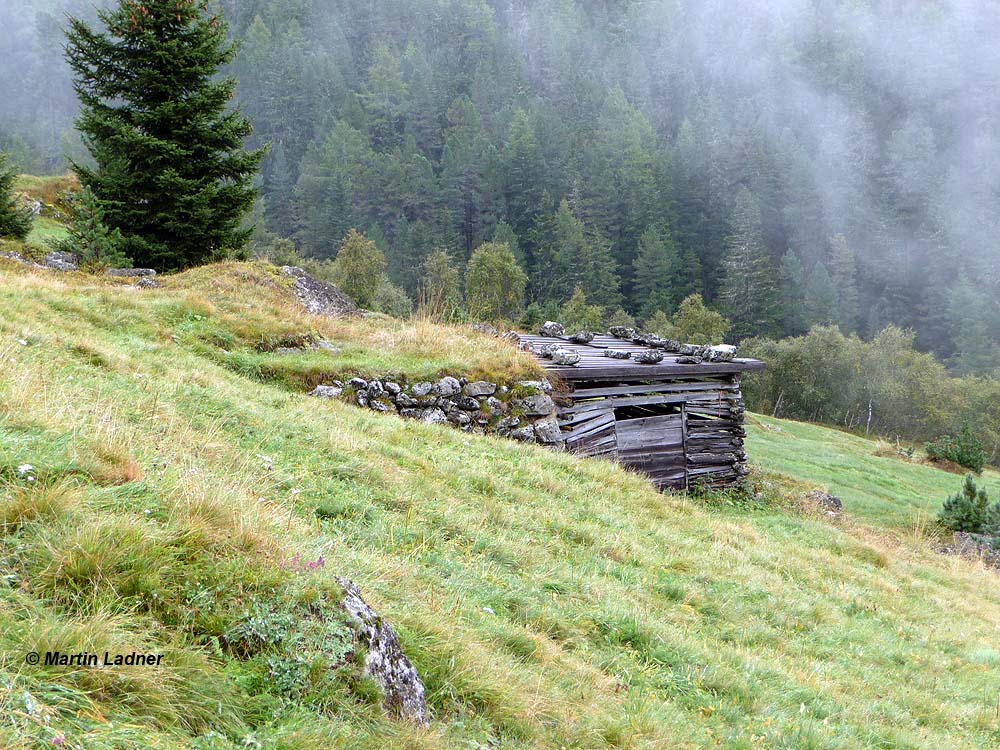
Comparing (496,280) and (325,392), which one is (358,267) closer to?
(496,280)

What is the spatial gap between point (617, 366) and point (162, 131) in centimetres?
1429

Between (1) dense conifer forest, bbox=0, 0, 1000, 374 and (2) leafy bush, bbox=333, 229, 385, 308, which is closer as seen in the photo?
(2) leafy bush, bbox=333, 229, 385, 308

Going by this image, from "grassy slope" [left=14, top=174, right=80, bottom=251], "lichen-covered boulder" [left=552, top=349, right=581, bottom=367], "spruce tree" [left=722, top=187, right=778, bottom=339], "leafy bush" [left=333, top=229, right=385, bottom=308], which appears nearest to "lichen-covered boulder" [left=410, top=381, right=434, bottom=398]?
"lichen-covered boulder" [left=552, top=349, right=581, bottom=367]

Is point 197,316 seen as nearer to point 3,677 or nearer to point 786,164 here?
point 3,677

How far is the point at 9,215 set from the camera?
19.5 meters

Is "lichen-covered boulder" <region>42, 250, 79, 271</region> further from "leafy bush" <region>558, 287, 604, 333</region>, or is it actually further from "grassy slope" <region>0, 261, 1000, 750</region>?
"leafy bush" <region>558, 287, 604, 333</region>

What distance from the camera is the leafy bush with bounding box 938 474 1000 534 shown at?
16562 mm

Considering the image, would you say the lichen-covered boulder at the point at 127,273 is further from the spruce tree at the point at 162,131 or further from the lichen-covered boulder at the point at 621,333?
the lichen-covered boulder at the point at 621,333

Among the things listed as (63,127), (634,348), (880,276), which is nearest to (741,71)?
(880,276)

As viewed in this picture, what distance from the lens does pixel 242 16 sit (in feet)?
451

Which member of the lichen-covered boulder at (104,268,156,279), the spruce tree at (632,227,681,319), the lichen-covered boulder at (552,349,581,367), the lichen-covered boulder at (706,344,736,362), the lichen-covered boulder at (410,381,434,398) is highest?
the spruce tree at (632,227,681,319)

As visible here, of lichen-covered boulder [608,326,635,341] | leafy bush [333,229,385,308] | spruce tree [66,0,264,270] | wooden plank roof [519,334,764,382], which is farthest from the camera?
leafy bush [333,229,385,308]

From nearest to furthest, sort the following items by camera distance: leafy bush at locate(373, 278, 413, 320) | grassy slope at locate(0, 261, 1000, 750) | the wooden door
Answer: grassy slope at locate(0, 261, 1000, 750) → the wooden door → leafy bush at locate(373, 278, 413, 320)

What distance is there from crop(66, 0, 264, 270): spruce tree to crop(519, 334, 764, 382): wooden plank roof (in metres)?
9.96
